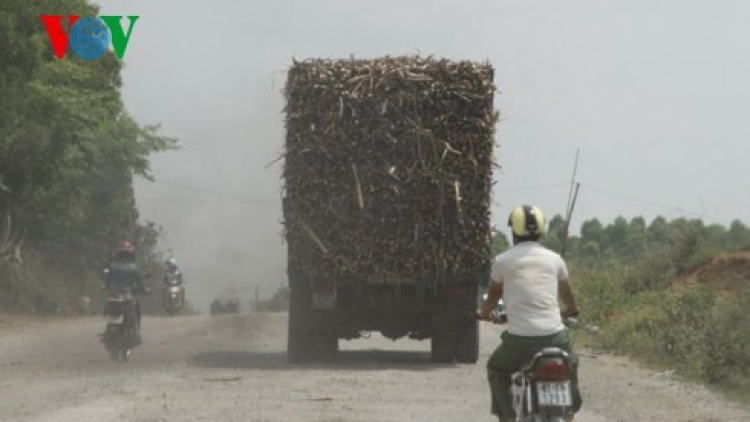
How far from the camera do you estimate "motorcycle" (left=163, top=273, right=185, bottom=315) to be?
114 feet

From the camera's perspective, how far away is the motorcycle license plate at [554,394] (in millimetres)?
7395

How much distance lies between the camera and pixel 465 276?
52.1ft

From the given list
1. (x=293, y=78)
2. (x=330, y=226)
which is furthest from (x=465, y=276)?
(x=293, y=78)

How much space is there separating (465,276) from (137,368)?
4088 millimetres

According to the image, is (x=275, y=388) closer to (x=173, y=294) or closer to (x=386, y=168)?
(x=386, y=168)

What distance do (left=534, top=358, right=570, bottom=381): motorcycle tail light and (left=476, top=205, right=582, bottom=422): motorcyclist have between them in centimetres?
24

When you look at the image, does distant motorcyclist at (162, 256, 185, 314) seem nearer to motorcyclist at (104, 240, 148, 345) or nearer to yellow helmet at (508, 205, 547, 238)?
motorcyclist at (104, 240, 148, 345)

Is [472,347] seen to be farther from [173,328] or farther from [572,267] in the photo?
[572,267]

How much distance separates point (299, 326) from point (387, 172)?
7.64ft

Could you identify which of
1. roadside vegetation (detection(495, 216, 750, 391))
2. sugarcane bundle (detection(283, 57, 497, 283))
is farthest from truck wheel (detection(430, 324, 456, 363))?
roadside vegetation (detection(495, 216, 750, 391))

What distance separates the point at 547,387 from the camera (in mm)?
7441

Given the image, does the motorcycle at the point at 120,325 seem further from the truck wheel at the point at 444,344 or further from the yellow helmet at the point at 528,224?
the yellow helmet at the point at 528,224

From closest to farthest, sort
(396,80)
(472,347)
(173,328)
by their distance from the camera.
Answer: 1. (396,80)
2. (472,347)
3. (173,328)

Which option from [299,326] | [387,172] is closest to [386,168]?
[387,172]
